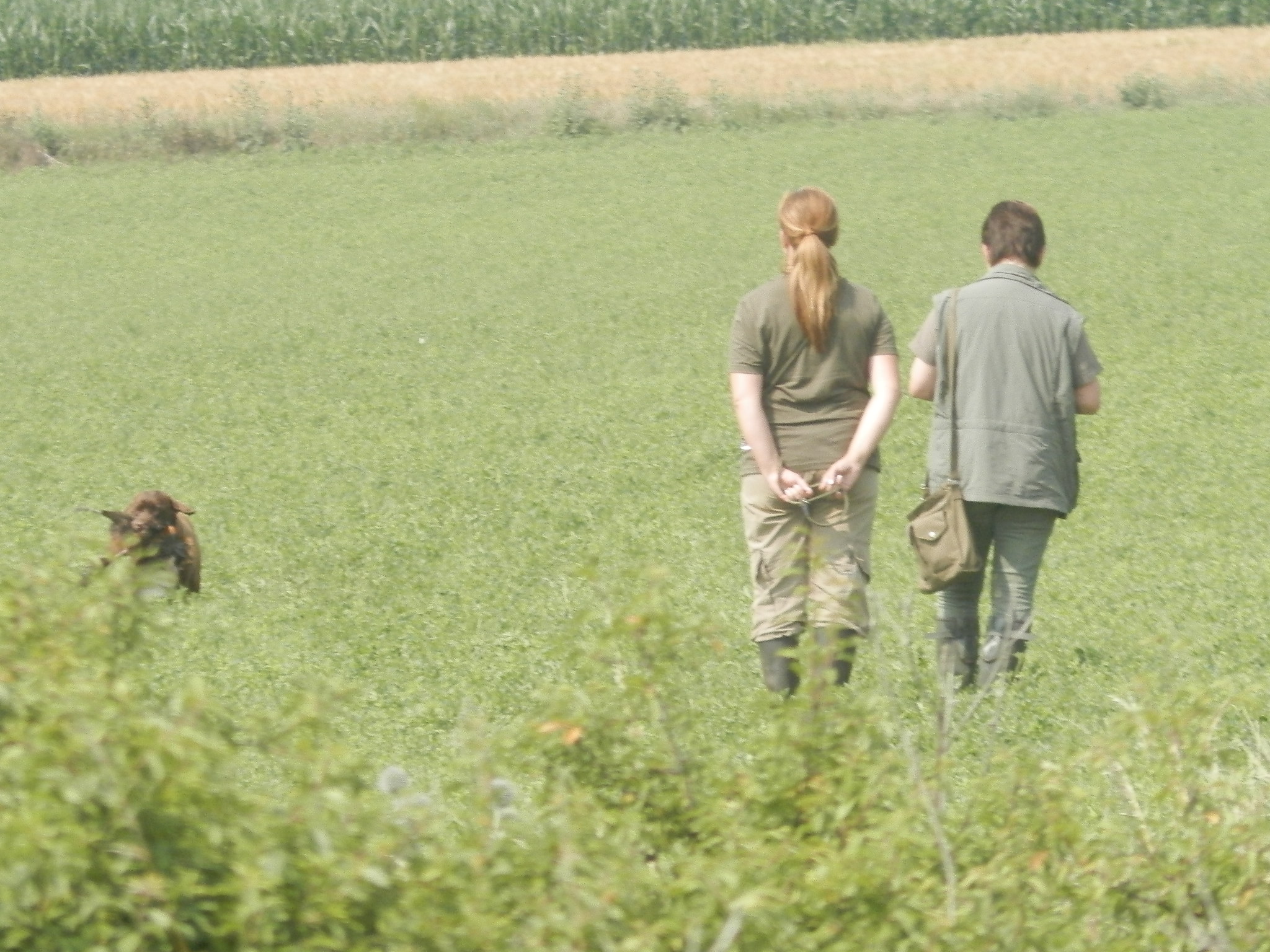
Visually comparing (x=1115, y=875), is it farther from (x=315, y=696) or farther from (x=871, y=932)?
(x=315, y=696)

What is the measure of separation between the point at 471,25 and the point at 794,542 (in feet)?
136

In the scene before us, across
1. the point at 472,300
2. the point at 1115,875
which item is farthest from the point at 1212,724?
the point at 472,300

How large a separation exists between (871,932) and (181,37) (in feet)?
142

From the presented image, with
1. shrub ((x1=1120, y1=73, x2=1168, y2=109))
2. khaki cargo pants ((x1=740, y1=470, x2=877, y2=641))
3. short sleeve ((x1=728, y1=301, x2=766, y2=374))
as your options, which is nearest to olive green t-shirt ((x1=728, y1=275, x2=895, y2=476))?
short sleeve ((x1=728, y1=301, x2=766, y2=374))

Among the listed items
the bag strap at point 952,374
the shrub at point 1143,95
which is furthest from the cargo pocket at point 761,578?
the shrub at point 1143,95

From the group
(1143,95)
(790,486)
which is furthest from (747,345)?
(1143,95)

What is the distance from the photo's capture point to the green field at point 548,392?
8.14 m

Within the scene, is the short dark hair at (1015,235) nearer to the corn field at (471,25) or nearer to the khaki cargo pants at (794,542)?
the khaki cargo pants at (794,542)

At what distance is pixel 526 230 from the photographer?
23906 millimetres

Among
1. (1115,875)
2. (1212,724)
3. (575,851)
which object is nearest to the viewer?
(575,851)

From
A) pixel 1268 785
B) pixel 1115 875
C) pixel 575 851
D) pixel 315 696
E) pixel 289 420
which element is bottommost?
pixel 289 420

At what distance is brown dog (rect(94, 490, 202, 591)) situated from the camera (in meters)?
8.32

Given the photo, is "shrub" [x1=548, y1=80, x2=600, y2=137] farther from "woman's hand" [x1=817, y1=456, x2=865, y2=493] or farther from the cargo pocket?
"woman's hand" [x1=817, y1=456, x2=865, y2=493]

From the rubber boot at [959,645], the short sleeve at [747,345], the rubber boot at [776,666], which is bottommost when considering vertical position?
the rubber boot at [959,645]
